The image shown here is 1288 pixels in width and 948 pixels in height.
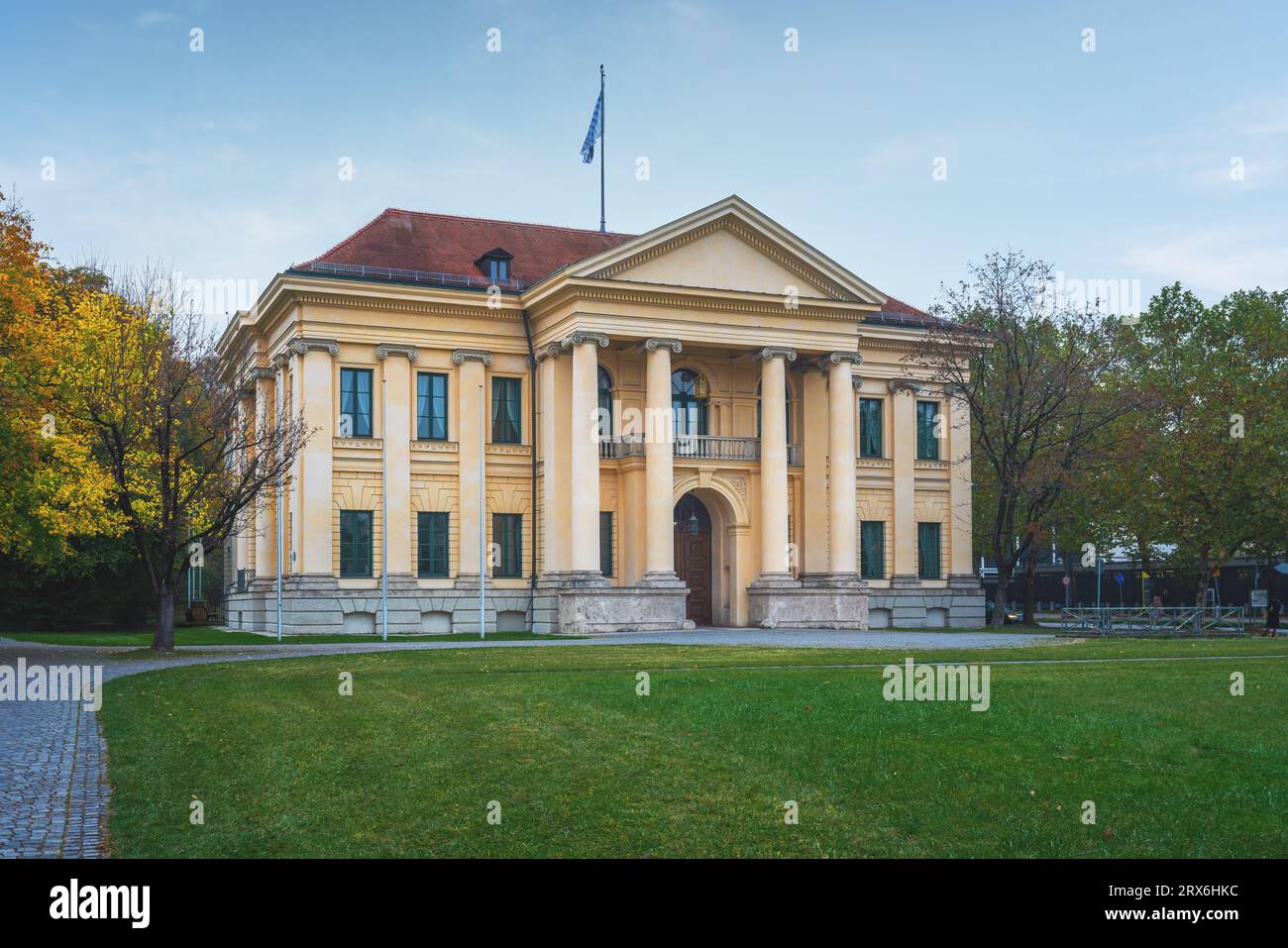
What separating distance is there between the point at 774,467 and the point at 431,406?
39.9ft

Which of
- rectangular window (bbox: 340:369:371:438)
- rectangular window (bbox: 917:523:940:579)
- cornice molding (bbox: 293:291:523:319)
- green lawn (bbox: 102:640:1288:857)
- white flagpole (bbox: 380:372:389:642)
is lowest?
green lawn (bbox: 102:640:1288:857)

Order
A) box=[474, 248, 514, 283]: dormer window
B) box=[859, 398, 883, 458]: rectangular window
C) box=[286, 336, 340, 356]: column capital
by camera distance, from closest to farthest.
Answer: box=[286, 336, 340, 356]: column capital < box=[474, 248, 514, 283]: dormer window < box=[859, 398, 883, 458]: rectangular window

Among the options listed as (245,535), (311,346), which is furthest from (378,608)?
(245,535)

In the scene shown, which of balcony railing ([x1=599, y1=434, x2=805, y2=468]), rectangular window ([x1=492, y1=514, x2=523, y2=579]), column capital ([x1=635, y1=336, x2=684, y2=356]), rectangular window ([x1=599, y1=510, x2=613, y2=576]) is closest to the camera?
column capital ([x1=635, y1=336, x2=684, y2=356])

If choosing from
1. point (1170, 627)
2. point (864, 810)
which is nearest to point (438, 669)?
point (864, 810)

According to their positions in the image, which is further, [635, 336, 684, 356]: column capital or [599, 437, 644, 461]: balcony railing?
[599, 437, 644, 461]: balcony railing

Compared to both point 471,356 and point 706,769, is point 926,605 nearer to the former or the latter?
point 471,356

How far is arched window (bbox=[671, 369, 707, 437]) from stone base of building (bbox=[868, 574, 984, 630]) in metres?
10.2

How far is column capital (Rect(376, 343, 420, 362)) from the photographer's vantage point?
46.2 m

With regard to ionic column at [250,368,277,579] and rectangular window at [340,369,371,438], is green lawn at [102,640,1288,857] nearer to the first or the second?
rectangular window at [340,369,371,438]

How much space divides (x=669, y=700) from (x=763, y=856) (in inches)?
318

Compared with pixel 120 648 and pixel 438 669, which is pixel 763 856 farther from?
pixel 120 648

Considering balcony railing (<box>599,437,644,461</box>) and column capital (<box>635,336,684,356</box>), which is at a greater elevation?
column capital (<box>635,336,684,356</box>)

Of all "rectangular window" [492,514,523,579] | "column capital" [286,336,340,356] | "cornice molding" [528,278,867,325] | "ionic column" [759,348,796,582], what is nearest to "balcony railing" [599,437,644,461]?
"rectangular window" [492,514,523,579]
